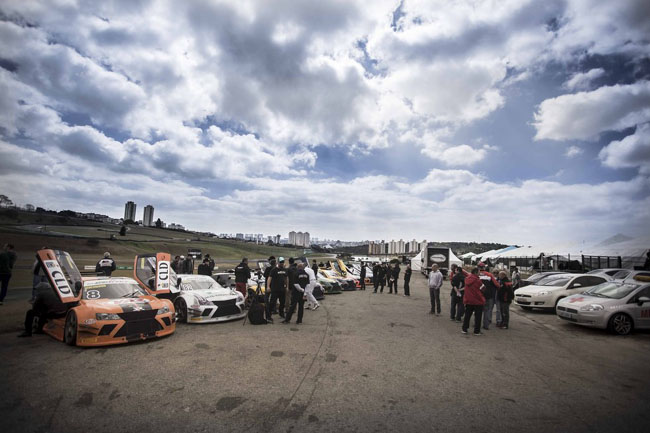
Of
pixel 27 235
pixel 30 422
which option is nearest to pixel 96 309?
pixel 30 422

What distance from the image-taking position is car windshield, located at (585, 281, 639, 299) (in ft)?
27.8

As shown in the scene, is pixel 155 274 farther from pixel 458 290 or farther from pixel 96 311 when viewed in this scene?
pixel 458 290

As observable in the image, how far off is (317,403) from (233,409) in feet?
3.34

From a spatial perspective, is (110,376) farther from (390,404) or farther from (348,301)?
(348,301)

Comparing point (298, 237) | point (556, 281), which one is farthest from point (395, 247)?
point (556, 281)

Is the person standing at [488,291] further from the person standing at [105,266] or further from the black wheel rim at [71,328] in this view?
the person standing at [105,266]

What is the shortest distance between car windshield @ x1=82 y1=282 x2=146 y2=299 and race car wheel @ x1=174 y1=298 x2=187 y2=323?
4.11ft

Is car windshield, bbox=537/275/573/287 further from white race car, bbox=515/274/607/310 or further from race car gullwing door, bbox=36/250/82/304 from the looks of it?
race car gullwing door, bbox=36/250/82/304

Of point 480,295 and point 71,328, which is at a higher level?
point 480,295

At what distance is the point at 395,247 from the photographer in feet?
493

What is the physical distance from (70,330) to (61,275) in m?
1.19

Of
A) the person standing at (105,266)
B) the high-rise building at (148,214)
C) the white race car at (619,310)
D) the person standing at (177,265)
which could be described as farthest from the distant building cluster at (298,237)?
the white race car at (619,310)

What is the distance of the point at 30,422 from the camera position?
3.34 m

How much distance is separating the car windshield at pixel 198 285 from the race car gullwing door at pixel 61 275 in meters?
2.92
